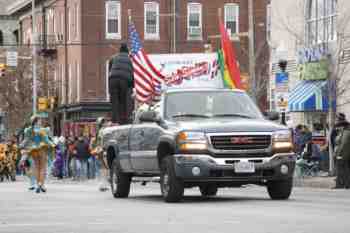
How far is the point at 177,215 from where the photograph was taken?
1703 cm

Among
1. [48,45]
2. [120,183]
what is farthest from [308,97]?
[48,45]

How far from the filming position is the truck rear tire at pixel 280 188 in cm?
2052

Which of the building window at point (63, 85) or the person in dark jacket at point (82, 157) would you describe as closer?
the person in dark jacket at point (82, 157)

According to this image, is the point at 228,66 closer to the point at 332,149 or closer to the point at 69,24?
the point at 332,149

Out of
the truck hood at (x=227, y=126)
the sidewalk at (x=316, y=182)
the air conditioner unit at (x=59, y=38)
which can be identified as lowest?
the sidewalk at (x=316, y=182)

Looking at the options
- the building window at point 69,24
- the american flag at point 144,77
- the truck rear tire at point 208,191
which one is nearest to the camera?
the truck rear tire at point 208,191

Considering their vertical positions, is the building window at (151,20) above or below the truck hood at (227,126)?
above

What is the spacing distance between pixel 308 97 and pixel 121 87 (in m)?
17.4

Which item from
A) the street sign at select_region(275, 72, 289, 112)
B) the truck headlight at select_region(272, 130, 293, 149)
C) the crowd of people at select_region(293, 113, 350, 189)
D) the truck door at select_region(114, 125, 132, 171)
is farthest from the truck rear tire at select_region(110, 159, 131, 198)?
the street sign at select_region(275, 72, 289, 112)

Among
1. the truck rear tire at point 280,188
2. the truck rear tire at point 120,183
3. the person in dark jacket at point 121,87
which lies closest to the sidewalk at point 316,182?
the person in dark jacket at point 121,87

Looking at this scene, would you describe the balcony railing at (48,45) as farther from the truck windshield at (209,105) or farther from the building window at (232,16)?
the truck windshield at (209,105)

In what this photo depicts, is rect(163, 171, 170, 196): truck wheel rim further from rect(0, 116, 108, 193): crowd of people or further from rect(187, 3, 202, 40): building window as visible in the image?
rect(187, 3, 202, 40): building window

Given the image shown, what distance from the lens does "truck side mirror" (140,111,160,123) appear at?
20812 millimetres

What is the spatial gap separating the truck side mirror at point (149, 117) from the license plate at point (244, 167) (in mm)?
1879
